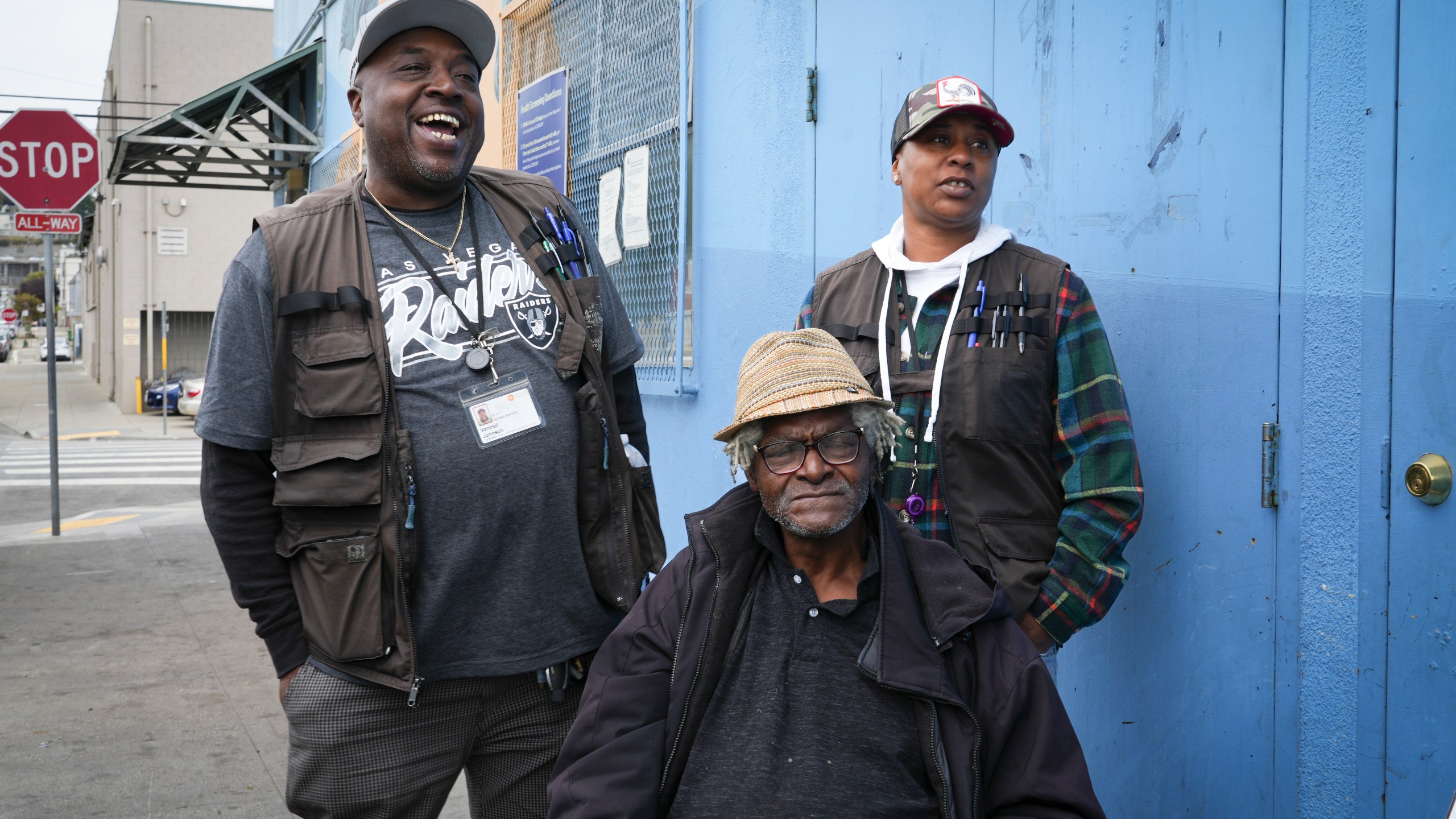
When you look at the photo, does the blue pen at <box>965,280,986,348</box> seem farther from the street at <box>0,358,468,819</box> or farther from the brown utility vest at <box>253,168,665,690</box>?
the street at <box>0,358,468,819</box>

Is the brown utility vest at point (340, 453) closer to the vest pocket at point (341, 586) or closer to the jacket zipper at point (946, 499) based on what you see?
the vest pocket at point (341, 586)

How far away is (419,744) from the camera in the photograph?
7.67 feet

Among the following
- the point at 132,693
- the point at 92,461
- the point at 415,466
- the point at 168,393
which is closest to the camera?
the point at 415,466

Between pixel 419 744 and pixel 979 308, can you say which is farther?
pixel 979 308

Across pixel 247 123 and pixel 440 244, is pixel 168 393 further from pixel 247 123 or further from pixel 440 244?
pixel 440 244

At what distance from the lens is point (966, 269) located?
2564 mm

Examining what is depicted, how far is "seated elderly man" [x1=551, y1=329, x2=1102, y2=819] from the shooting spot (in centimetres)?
→ 192

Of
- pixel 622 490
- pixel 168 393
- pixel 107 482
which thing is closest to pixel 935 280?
pixel 622 490

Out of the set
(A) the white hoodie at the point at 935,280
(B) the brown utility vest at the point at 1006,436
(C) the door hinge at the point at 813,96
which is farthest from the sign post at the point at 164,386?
(B) the brown utility vest at the point at 1006,436

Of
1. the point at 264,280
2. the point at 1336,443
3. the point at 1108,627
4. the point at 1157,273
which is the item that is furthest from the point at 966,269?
the point at 264,280

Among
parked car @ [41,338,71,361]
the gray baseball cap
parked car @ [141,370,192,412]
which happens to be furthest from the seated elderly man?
parked car @ [41,338,71,361]

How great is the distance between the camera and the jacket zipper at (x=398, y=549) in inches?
88.4

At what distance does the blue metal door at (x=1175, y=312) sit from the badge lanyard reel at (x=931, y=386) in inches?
25.1

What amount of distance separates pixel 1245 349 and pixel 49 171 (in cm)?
954
